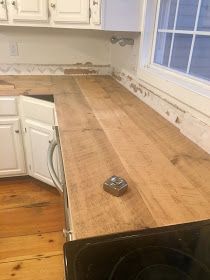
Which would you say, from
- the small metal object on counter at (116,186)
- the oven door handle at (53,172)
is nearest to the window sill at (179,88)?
the small metal object on counter at (116,186)

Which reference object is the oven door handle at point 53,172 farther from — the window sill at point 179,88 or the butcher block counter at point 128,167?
the window sill at point 179,88

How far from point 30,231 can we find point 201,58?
1534 mm

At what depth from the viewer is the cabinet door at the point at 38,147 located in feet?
6.19

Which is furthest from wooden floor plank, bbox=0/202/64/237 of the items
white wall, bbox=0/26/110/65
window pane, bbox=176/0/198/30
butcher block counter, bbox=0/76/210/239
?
window pane, bbox=176/0/198/30

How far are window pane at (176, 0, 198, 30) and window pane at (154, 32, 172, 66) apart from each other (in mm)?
140

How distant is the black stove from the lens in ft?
1.73

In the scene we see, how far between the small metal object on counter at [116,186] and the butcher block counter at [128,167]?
1 centimetres

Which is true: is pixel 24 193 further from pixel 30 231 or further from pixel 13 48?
pixel 13 48

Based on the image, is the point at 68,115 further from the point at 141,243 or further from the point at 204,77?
the point at 141,243

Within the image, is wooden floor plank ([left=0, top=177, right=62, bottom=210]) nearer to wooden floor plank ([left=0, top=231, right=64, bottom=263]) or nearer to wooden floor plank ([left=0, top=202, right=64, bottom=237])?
wooden floor plank ([left=0, top=202, right=64, bottom=237])

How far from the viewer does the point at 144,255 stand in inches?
22.3

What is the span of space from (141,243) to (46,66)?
222 centimetres

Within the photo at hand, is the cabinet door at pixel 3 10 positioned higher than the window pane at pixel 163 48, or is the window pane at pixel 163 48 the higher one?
the cabinet door at pixel 3 10

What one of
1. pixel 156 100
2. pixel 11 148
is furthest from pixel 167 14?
pixel 11 148
